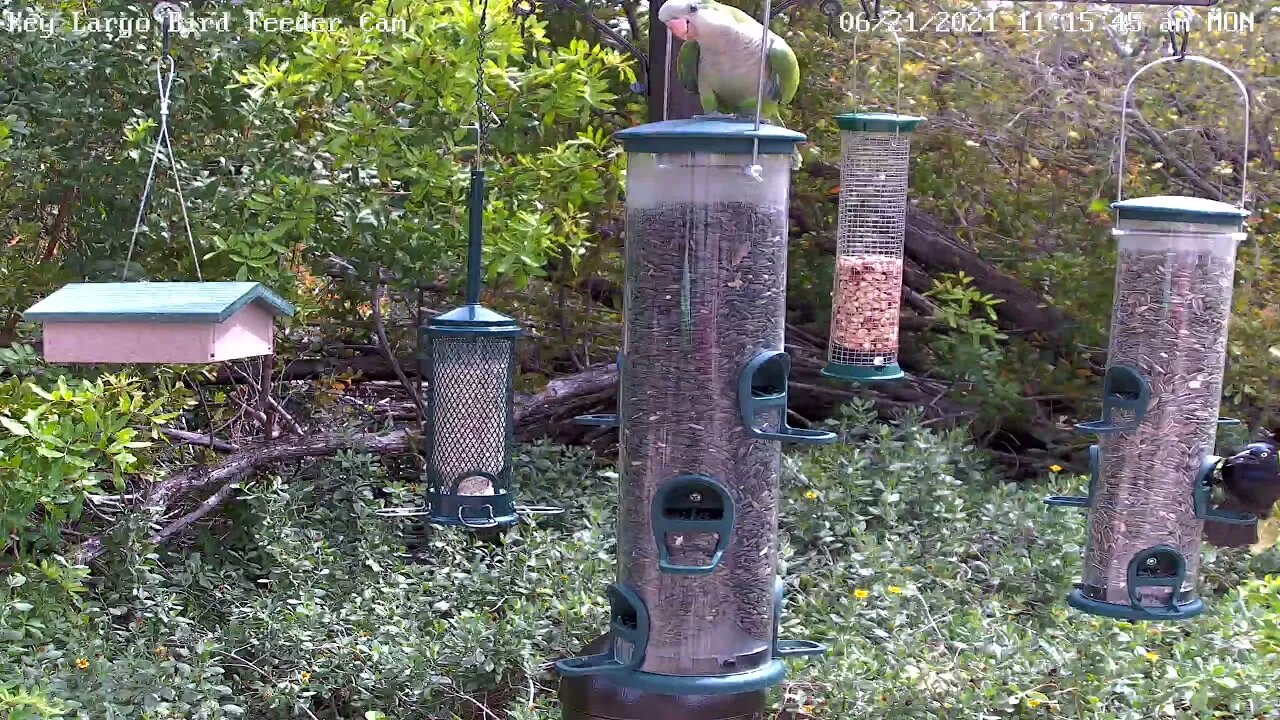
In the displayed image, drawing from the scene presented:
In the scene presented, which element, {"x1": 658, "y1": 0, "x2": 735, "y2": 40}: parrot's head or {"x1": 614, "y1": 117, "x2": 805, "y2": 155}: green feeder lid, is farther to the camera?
{"x1": 658, "y1": 0, "x2": 735, "y2": 40}: parrot's head

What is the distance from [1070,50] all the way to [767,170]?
3.69 m

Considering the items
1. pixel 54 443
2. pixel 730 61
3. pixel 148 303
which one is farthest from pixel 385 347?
pixel 730 61

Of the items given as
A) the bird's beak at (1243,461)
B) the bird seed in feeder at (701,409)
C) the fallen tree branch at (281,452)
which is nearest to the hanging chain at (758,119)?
the bird seed in feeder at (701,409)

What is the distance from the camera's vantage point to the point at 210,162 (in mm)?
5215

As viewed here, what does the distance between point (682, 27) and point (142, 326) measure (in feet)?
4.73

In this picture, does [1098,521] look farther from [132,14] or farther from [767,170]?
[132,14]

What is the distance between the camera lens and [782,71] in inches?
122

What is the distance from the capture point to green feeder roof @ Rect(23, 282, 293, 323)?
309 centimetres

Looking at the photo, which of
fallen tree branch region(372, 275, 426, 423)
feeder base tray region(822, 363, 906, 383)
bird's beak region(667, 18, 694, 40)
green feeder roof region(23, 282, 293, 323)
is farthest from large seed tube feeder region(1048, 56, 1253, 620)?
fallen tree branch region(372, 275, 426, 423)

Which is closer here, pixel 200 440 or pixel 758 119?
pixel 758 119

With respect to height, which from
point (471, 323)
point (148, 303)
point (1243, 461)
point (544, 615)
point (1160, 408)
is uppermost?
point (148, 303)

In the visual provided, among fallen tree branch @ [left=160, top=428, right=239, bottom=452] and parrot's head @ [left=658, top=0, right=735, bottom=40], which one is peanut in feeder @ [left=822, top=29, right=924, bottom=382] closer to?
parrot's head @ [left=658, top=0, right=735, bottom=40]

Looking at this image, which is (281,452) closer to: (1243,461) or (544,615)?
(544,615)

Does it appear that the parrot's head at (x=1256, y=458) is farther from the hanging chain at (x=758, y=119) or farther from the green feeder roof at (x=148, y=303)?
the green feeder roof at (x=148, y=303)
